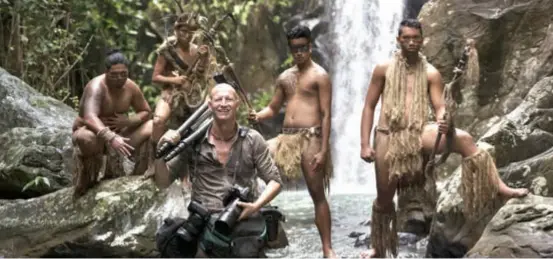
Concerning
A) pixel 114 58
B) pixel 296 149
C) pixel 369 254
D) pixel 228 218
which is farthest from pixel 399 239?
pixel 228 218

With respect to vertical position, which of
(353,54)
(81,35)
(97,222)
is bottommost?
(97,222)

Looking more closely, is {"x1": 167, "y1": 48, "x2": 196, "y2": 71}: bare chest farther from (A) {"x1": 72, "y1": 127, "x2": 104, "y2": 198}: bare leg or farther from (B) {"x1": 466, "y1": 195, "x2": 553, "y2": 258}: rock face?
(B) {"x1": 466, "y1": 195, "x2": 553, "y2": 258}: rock face

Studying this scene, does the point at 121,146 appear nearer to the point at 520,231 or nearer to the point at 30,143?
the point at 30,143

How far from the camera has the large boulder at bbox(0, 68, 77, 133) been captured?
26.6ft

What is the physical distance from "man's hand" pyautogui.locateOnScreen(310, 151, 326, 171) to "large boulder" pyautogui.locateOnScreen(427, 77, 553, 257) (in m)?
1.07

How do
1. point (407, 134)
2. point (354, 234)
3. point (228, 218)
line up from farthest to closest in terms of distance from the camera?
point (354, 234)
point (407, 134)
point (228, 218)

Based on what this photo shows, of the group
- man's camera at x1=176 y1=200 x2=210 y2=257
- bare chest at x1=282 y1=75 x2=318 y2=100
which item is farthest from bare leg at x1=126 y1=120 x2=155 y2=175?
man's camera at x1=176 y1=200 x2=210 y2=257

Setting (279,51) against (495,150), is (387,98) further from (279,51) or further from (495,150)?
(279,51)

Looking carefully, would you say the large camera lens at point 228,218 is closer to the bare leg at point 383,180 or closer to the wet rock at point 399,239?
the bare leg at point 383,180

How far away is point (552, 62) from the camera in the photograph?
25.8 feet

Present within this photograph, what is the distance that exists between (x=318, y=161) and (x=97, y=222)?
163 centimetres

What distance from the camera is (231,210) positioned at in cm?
402

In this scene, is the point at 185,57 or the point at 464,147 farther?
the point at 185,57

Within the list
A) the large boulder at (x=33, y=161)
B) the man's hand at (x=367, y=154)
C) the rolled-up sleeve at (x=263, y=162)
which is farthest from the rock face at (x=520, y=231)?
the large boulder at (x=33, y=161)
